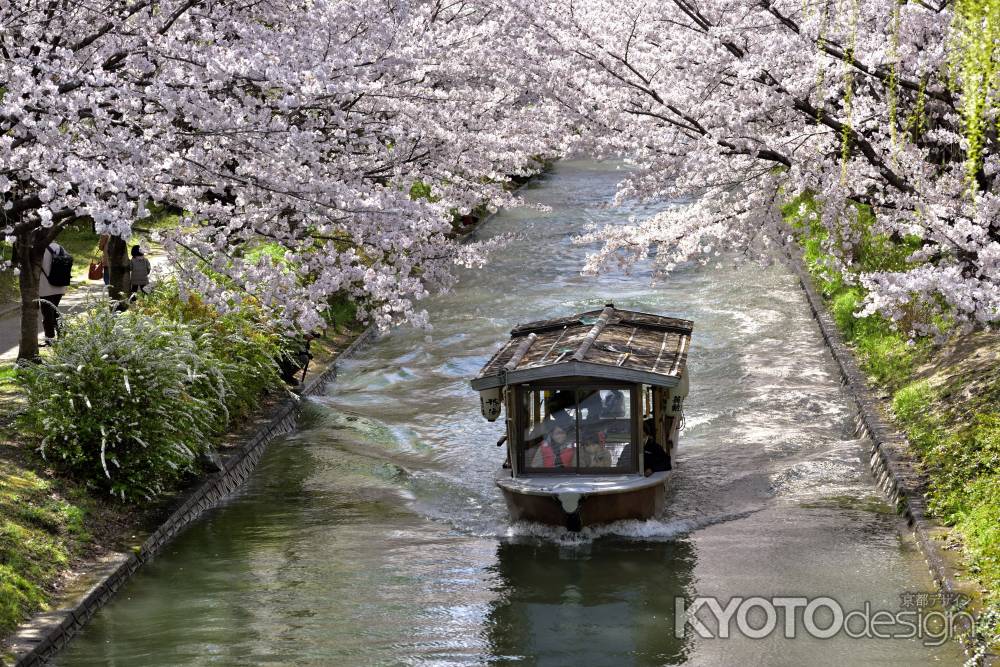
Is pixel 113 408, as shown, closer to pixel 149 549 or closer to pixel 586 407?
A: pixel 149 549

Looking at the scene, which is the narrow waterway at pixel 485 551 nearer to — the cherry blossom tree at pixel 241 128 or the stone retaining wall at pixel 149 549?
the stone retaining wall at pixel 149 549

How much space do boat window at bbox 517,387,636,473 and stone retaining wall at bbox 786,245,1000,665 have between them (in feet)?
11.1

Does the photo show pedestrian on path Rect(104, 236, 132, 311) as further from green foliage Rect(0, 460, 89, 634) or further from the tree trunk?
green foliage Rect(0, 460, 89, 634)

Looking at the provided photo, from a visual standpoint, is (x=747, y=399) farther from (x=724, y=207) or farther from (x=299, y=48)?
(x=299, y=48)

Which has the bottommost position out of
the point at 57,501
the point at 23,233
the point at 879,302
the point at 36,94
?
the point at 57,501

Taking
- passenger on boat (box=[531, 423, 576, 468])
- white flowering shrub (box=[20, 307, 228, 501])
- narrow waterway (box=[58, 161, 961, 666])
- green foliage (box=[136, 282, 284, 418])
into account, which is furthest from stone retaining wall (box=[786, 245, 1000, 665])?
white flowering shrub (box=[20, 307, 228, 501])

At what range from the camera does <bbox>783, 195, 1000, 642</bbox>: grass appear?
12.8 meters

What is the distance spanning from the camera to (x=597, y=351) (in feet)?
51.4

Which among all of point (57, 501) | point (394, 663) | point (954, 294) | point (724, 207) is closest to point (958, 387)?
point (724, 207)

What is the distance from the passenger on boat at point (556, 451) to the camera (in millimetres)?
15336

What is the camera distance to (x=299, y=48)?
13.7 meters

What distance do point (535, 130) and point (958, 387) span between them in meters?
9.97

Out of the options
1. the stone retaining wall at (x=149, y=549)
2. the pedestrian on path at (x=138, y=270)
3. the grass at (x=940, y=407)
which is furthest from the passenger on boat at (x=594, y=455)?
the pedestrian on path at (x=138, y=270)

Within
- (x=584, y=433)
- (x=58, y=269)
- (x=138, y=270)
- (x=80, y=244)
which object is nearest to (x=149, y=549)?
(x=584, y=433)
